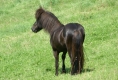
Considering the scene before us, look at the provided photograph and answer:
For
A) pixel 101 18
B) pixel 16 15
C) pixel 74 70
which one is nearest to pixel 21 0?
pixel 16 15

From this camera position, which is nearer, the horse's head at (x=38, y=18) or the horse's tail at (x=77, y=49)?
the horse's tail at (x=77, y=49)

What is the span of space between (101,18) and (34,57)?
515cm

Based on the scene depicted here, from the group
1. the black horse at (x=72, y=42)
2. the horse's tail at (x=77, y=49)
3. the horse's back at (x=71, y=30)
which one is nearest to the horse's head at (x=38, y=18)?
the black horse at (x=72, y=42)

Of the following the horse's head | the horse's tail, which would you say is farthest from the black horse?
the horse's head

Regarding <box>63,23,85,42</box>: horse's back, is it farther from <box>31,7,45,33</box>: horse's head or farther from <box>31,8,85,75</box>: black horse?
<box>31,7,45,33</box>: horse's head

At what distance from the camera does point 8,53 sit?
12250mm

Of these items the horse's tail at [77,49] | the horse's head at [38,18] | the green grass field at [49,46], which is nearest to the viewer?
the horse's tail at [77,49]

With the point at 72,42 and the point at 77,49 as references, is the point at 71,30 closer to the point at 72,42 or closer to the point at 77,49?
the point at 72,42

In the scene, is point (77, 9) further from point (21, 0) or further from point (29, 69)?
point (29, 69)

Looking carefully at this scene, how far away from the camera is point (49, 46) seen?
12477mm

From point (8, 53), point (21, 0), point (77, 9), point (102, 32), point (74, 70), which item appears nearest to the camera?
point (74, 70)

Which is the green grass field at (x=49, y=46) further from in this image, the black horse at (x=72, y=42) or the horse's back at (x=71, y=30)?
the horse's back at (x=71, y=30)

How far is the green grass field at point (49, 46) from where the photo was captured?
30.9 ft

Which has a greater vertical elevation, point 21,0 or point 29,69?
point 29,69
